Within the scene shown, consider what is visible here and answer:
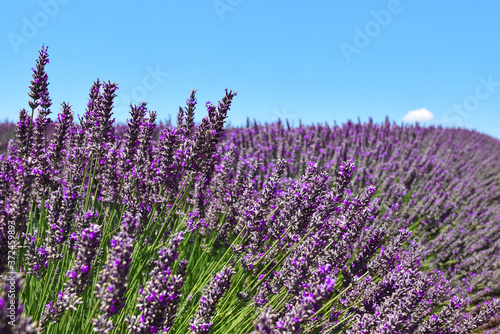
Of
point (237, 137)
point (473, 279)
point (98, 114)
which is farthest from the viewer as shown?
point (237, 137)

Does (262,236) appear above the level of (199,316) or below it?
above

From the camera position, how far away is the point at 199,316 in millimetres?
1652

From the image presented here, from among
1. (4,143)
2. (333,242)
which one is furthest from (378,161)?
(4,143)

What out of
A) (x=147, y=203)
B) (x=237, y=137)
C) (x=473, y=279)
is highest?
(x=237, y=137)

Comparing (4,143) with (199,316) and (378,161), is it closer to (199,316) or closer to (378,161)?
(199,316)

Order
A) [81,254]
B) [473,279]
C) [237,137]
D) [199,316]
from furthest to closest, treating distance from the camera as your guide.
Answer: [237,137], [473,279], [199,316], [81,254]

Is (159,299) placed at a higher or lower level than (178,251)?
lower

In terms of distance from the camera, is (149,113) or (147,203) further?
(147,203)

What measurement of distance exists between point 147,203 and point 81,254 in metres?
1.49

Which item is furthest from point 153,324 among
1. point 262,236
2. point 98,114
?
point 98,114

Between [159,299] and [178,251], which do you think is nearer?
[159,299]

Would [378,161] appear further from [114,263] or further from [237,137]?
[114,263]

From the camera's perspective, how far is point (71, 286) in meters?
1.45

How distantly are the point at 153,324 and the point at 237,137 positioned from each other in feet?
28.4
